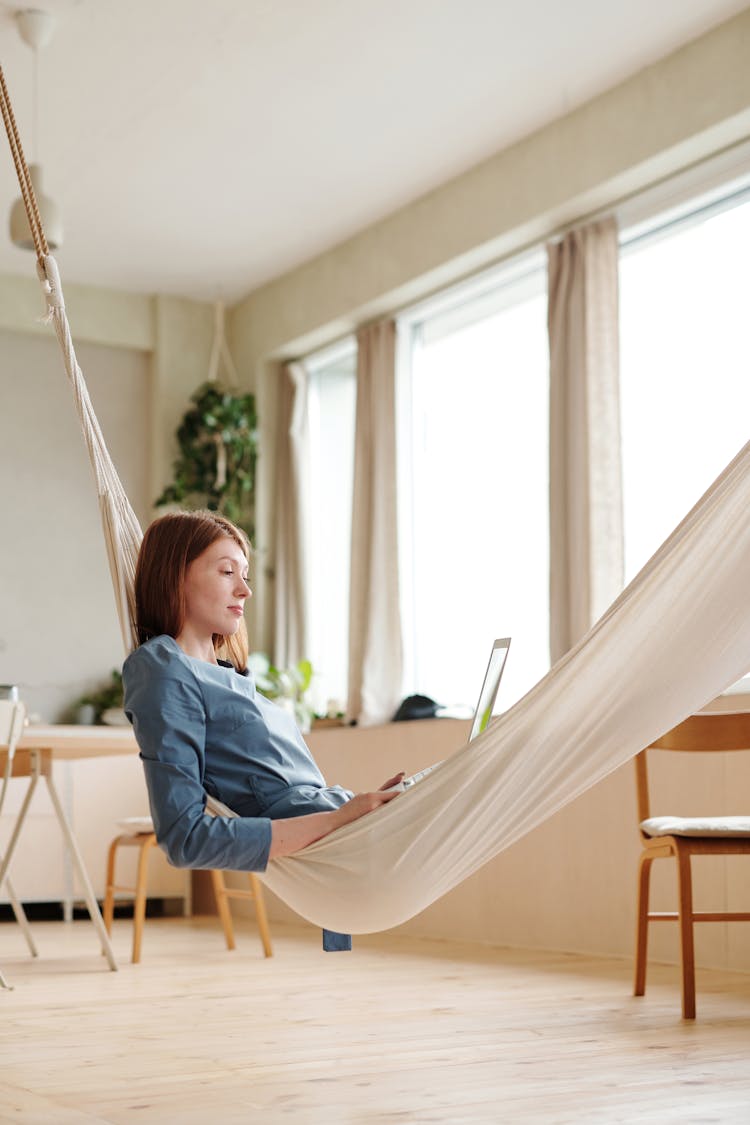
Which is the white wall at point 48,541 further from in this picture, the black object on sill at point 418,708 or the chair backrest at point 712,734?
the chair backrest at point 712,734

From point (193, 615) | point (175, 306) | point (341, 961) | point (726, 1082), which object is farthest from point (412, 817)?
point (175, 306)

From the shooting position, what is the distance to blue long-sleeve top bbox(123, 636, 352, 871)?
203 centimetres

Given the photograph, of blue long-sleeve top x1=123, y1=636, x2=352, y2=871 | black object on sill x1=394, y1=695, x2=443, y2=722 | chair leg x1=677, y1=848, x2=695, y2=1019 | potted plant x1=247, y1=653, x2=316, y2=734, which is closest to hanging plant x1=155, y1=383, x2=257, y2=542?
potted plant x1=247, y1=653, x2=316, y2=734

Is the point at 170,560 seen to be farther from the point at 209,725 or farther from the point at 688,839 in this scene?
the point at 688,839

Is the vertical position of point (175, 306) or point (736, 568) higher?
point (175, 306)

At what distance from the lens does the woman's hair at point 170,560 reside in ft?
7.53

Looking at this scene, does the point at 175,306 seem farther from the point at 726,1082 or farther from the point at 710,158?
the point at 726,1082

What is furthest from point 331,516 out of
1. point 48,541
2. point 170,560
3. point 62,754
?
point 170,560

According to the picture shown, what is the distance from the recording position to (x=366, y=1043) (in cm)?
283

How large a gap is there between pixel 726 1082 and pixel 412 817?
796 millimetres

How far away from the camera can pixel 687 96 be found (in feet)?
14.9

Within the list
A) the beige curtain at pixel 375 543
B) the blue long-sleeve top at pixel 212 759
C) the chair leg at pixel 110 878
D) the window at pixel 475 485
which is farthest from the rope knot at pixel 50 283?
the beige curtain at pixel 375 543

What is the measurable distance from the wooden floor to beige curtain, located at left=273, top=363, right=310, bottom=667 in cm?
232

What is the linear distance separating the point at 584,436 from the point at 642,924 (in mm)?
2029
